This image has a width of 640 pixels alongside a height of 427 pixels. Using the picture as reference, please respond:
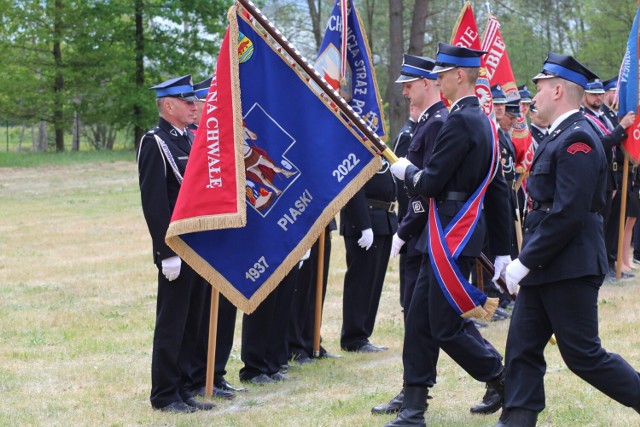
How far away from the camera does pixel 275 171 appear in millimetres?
6465

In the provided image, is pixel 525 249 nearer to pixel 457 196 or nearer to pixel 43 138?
pixel 457 196

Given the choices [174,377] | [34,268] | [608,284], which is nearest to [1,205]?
[34,268]

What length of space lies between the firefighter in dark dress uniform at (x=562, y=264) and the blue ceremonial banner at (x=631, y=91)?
6.25 m

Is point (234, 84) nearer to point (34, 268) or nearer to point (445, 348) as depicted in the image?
point (445, 348)

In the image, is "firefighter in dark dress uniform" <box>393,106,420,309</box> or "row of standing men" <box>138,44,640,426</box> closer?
"row of standing men" <box>138,44,640,426</box>

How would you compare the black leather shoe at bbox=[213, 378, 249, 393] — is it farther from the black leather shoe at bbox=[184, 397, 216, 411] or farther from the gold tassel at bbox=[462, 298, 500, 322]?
the gold tassel at bbox=[462, 298, 500, 322]

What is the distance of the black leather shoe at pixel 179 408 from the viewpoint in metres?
6.46

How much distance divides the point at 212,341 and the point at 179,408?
0.50 m

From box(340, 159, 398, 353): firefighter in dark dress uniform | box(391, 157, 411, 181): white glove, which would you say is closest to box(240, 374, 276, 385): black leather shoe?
box(340, 159, 398, 353): firefighter in dark dress uniform

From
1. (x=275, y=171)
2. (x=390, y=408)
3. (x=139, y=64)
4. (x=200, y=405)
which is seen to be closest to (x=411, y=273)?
(x=390, y=408)

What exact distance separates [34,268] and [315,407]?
8274 millimetres

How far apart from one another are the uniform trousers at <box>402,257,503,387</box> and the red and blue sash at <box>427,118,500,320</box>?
0.07 m

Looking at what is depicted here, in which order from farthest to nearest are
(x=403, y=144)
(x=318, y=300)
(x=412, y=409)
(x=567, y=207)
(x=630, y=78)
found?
1. (x=630, y=78)
2. (x=403, y=144)
3. (x=318, y=300)
4. (x=412, y=409)
5. (x=567, y=207)

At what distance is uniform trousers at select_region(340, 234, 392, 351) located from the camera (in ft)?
28.3
